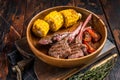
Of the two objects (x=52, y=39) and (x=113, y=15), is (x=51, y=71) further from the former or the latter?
(x=113, y=15)

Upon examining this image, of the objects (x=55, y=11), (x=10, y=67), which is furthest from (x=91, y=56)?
(x=10, y=67)

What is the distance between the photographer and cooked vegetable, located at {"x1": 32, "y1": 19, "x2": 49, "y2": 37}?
101cm

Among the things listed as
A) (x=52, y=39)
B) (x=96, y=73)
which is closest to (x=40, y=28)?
(x=52, y=39)

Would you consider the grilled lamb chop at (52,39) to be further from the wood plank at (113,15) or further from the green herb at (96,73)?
the wood plank at (113,15)

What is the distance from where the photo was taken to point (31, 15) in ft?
4.79

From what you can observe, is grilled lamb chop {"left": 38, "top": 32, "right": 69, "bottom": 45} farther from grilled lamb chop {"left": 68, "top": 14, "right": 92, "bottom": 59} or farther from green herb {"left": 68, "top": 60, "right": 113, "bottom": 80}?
green herb {"left": 68, "top": 60, "right": 113, "bottom": 80}

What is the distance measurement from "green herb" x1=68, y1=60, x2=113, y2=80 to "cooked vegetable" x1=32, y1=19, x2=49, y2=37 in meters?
0.24

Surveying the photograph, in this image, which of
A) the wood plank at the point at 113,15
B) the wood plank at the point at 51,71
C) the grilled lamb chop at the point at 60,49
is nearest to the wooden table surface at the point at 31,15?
the wood plank at the point at 113,15

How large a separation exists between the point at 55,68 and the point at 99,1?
724 mm

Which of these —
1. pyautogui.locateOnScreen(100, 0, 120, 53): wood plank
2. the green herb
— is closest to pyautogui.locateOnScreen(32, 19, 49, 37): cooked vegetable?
the green herb

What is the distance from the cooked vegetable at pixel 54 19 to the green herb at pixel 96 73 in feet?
0.79

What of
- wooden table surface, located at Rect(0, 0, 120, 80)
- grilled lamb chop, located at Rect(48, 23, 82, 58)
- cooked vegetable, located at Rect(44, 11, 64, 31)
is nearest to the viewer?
grilled lamb chop, located at Rect(48, 23, 82, 58)

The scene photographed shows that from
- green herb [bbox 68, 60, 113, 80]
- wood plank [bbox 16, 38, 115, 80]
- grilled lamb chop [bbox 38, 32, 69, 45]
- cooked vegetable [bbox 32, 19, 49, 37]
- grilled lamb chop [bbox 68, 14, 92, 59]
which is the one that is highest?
cooked vegetable [bbox 32, 19, 49, 37]

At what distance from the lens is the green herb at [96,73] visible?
103cm
